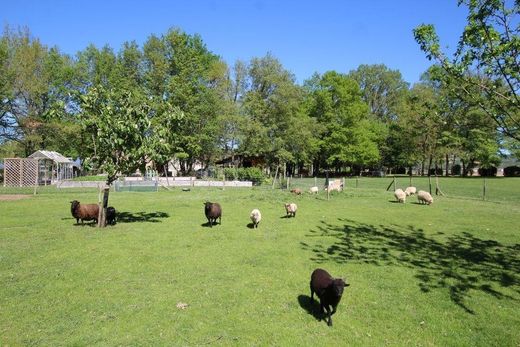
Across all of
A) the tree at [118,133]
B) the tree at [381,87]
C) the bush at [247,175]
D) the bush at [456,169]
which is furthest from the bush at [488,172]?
the tree at [118,133]

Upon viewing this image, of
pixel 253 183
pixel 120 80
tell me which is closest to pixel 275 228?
pixel 253 183

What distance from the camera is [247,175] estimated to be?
40719 millimetres

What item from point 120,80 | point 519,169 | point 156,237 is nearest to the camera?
point 156,237

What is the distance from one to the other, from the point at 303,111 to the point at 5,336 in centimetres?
6026

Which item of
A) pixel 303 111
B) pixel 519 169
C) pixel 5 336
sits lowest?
pixel 5 336

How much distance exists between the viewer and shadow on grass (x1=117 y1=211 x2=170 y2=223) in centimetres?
1681

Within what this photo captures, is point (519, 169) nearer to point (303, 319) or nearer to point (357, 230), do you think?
point (357, 230)

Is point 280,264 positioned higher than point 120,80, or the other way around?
point 120,80

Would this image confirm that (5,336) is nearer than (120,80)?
Yes

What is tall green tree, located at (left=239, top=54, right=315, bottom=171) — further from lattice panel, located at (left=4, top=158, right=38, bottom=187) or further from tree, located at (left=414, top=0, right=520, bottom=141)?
tree, located at (left=414, top=0, right=520, bottom=141)

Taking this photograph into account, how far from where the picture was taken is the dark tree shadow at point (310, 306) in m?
6.99

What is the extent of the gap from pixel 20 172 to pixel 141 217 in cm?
2622

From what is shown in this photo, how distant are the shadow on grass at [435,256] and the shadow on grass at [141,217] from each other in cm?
789

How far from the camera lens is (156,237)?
13180 mm
